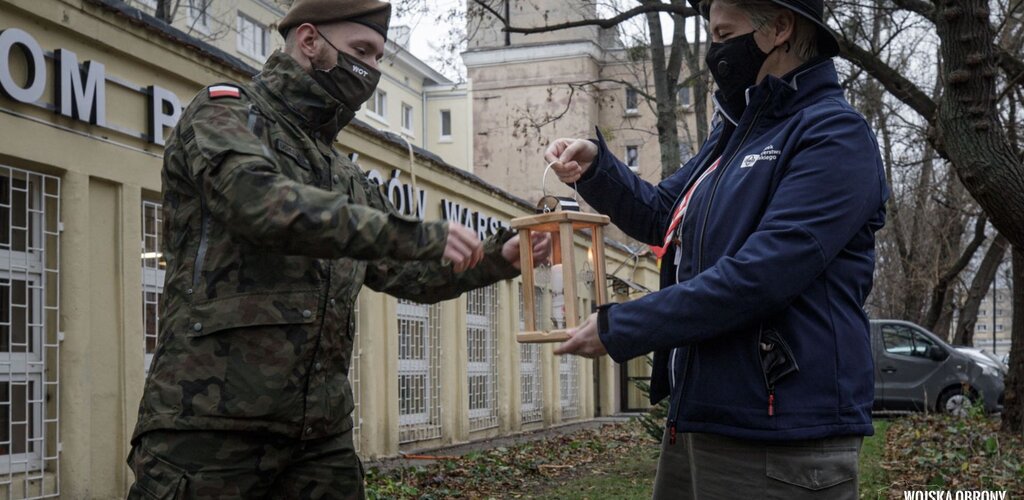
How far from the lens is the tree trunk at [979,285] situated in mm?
25031

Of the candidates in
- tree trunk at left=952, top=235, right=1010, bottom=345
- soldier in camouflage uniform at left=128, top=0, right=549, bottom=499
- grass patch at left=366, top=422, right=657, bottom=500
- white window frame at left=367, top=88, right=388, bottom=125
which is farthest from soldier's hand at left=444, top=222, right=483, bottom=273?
white window frame at left=367, top=88, right=388, bottom=125

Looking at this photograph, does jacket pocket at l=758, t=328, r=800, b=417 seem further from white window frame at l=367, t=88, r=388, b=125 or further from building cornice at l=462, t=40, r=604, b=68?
building cornice at l=462, t=40, r=604, b=68

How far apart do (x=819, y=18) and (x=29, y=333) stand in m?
6.52

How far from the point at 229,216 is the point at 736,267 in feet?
4.43

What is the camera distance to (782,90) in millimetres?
3143

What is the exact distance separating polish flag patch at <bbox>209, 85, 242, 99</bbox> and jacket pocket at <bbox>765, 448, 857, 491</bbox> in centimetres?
185

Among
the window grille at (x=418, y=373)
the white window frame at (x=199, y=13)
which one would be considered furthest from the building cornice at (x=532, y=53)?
the window grille at (x=418, y=373)

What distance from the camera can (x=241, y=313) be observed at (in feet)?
10.7

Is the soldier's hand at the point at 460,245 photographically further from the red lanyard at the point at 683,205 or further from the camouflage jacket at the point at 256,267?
the red lanyard at the point at 683,205

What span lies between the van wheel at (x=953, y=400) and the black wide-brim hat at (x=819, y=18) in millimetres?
19465

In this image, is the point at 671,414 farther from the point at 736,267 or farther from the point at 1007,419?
the point at 1007,419

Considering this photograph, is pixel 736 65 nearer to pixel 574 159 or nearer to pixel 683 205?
pixel 683 205

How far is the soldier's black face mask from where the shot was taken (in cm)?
373

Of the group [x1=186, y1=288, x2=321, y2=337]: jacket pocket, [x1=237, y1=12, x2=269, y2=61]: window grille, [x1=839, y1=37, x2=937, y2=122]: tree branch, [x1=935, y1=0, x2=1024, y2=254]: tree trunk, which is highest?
[x1=237, y1=12, x2=269, y2=61]: window grille
